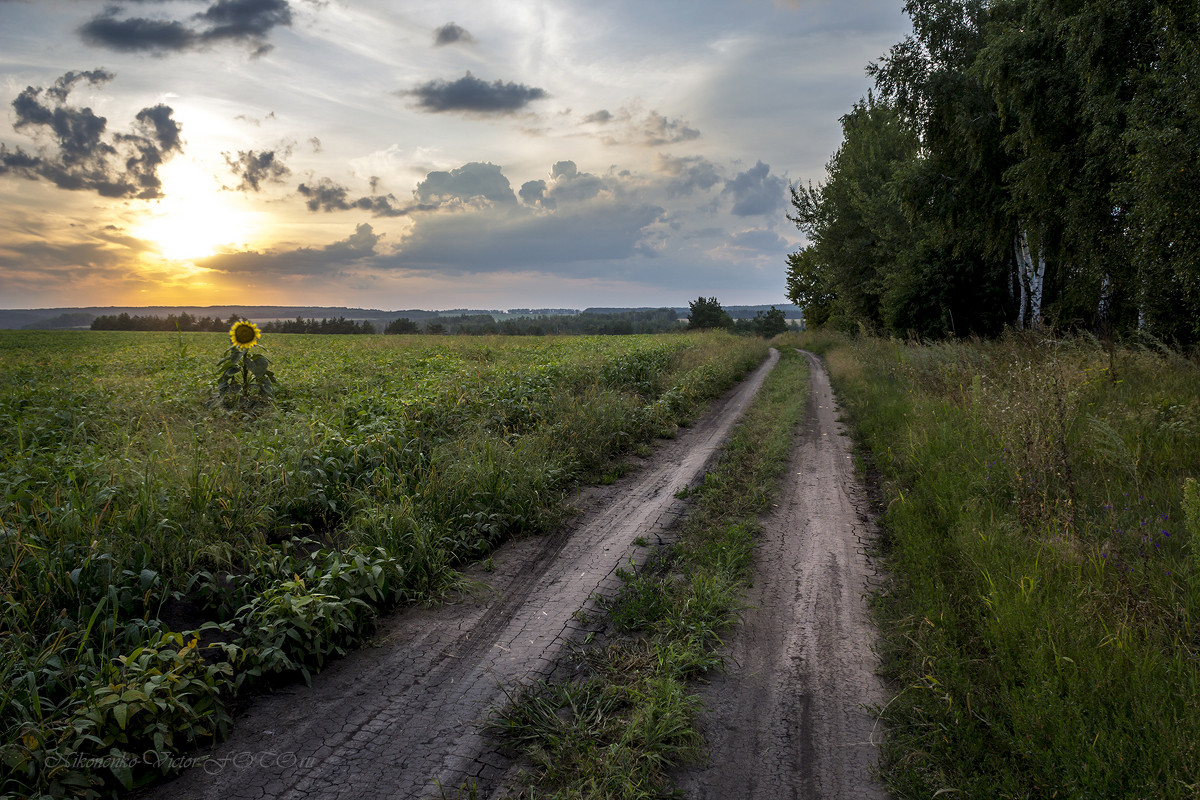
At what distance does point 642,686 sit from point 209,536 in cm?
350

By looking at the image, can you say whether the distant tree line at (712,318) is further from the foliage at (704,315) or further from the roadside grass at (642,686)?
the roadside grass at (642,686)

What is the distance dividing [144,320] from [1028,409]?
76.6 m

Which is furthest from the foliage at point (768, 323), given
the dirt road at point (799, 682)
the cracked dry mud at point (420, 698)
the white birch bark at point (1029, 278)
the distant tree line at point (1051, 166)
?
the cracked dry mud at point (420, 698)

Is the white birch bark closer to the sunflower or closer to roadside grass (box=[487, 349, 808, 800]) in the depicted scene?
roadside grass (box=[487, 349, 808, 800])

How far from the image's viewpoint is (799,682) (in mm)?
3387

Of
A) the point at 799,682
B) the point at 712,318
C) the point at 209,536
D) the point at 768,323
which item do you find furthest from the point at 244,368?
the point at 768,323

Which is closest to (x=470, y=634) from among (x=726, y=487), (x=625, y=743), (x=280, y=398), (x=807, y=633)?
(x=625, y=743)

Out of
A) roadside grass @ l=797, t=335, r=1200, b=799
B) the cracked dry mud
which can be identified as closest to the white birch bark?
roadside grass @ l=797, t=335, r=1200, b=799

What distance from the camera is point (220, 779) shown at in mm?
2660

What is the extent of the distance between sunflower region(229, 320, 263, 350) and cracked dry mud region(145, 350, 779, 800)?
234 inches

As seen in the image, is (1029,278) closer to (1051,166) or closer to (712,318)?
(1051,166)

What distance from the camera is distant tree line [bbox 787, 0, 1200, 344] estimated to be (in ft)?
31.2

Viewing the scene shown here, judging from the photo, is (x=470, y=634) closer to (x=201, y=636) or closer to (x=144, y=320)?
(x=201, y=636)

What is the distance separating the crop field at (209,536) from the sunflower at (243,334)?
963mm
